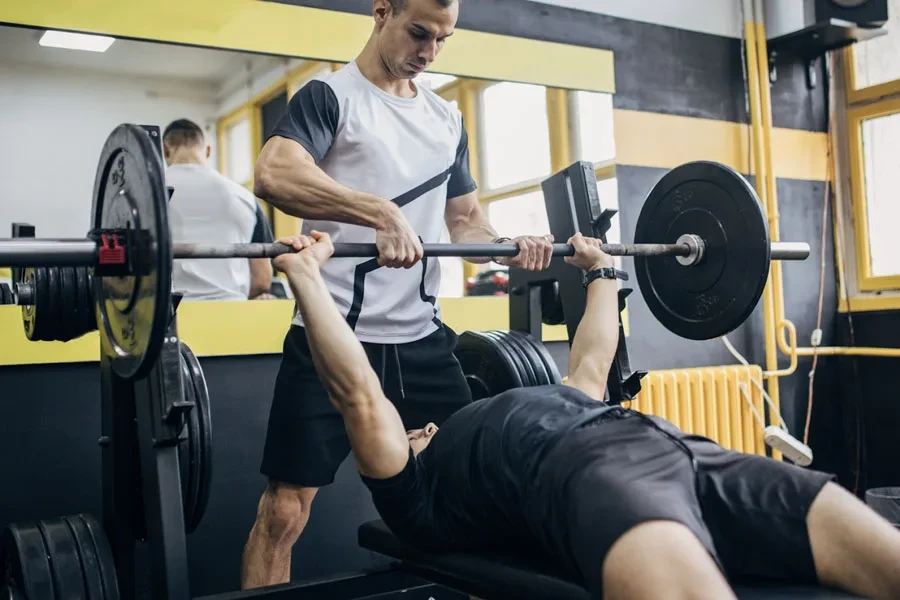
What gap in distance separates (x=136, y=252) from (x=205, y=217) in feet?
4.63

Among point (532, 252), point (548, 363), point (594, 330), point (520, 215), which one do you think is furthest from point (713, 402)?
point (532, 252)

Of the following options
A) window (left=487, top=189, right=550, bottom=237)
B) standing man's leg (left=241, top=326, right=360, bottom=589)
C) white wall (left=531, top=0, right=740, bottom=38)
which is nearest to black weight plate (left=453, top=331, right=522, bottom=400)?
standing man's leg (left=241, top=326, right=360, bottom=589)

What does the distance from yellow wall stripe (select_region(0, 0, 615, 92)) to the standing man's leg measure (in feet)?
3.85

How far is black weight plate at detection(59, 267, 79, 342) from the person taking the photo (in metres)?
1.70

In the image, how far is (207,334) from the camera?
8.32 ft

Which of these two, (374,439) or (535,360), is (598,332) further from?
(374,439)

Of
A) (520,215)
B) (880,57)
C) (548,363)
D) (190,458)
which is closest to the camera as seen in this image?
(190,458)

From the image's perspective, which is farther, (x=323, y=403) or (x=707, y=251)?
(x=707, y=251)

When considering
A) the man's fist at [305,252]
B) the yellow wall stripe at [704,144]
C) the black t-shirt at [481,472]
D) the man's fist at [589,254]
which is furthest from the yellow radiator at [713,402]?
the man's fist at [305,252]

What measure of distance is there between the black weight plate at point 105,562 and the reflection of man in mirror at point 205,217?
1.09 metres

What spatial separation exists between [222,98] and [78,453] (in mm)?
1206

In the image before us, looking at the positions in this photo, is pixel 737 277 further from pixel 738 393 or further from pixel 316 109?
pixel 738 393

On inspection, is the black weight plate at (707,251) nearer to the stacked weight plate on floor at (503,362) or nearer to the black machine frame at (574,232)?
the black machine frame at (574,232)

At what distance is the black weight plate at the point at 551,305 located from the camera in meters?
2.35
